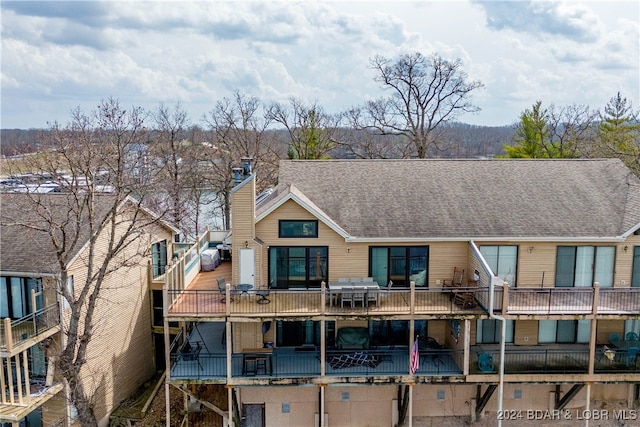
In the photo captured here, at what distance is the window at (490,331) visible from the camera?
19900 mm

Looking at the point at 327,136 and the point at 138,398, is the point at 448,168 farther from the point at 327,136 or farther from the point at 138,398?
the point at 327,136

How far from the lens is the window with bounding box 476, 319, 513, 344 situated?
19.9 meters

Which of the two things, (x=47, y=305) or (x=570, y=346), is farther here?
(x=570, y=346)

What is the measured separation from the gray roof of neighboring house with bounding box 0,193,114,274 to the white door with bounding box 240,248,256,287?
5.87 meters

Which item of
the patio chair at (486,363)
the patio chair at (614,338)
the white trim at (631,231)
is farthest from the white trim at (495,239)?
the patio chair at (486,363)

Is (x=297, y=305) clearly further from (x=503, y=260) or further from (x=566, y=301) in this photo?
(x=566, y=301)

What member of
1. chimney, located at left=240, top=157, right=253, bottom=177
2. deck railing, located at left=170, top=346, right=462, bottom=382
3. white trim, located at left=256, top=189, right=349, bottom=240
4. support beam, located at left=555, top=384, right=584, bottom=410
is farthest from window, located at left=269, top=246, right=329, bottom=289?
support beam, located at left=555, top=384, right=584, bottom=410

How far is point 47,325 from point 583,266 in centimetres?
1920

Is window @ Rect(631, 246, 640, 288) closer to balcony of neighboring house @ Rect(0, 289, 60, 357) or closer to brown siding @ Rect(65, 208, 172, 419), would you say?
brown siding @ Rect(65, 208, 172, 419)

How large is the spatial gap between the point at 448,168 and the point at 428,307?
22.8ft

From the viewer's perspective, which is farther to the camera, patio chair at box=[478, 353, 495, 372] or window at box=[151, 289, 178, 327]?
window at box=[151, 289, 178, 327]

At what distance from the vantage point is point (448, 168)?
75.1ft

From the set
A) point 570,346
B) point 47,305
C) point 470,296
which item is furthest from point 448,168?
point 47,305

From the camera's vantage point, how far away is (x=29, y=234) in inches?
778
